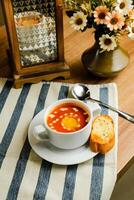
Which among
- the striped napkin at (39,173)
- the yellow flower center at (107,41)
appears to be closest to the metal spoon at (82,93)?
the striped napkin at (39,173)

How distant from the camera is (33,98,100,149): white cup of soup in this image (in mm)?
646

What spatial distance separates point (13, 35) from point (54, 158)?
11.7 inches

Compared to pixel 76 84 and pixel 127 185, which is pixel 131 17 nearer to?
pixel 76 84

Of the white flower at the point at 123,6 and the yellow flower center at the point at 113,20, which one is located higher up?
the white flower at the point at 123,6

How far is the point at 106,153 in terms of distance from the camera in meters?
0.68

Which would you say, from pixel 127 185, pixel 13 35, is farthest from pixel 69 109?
pixel 127 185

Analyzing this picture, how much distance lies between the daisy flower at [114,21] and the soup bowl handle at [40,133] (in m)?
0.26

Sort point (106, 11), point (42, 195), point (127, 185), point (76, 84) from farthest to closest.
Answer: point (127, 185) < point (76, 84) < point (106, 11) < point (42, 195)

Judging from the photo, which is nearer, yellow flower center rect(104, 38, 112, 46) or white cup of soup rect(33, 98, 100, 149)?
white cup of soup rect(33, 98, 100, 149)

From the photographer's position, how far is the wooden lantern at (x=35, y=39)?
0.75 metres

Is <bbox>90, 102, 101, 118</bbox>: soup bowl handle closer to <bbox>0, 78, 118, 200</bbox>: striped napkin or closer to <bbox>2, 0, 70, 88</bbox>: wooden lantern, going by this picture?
<bbox>0, 78, 118, 200</bbox>: striped napkin

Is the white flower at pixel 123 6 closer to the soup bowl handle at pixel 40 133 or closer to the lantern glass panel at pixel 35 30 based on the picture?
the lantern glass panel at pixel 35 30

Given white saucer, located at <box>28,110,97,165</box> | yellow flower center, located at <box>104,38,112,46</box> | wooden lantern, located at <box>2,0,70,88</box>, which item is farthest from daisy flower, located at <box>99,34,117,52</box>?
white saucer, located at <box>28,110,97,165</box>

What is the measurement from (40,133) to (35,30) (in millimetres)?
252
